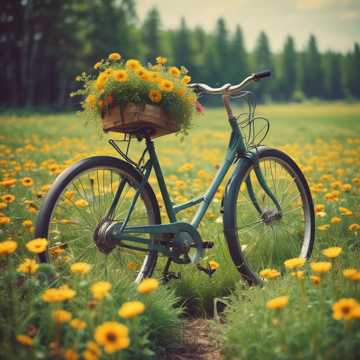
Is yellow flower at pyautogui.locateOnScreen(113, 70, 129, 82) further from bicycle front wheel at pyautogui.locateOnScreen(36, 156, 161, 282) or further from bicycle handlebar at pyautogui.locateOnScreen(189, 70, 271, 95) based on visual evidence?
bicycle handlebar at pyautogui.locateOnScreen(189, 70, 271, 95)

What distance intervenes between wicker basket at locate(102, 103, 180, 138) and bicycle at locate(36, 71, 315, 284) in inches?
4.3

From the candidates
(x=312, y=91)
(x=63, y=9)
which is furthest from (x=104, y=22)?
(x=312, y=91)

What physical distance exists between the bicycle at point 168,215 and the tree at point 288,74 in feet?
294

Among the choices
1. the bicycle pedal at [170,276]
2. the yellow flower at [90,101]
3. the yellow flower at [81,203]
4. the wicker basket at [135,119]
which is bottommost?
the bicycle pedal at [170,276]

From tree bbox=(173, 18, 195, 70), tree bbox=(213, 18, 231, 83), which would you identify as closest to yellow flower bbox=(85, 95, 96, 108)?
tree bbox=(173, 18, 195, 70)

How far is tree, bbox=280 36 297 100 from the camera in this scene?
288 ft

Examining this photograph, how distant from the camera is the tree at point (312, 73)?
89625 millimetres

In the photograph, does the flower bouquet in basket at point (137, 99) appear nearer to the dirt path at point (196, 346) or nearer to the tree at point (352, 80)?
the dirt path at point (196, 346)

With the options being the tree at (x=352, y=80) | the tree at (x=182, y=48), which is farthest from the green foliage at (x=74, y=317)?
the tree at (x=352, y=80)

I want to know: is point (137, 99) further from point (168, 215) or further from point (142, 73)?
point (168, 215)

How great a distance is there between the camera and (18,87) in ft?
104

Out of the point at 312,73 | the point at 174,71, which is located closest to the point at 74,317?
the point at 174,71

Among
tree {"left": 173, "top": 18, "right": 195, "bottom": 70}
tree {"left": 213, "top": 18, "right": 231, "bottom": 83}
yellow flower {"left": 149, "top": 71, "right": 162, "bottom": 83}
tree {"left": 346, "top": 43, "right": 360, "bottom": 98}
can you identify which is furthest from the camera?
tree {"left": 346, "top": 43, "right": 360, "bottom": 98}

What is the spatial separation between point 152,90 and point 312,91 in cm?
9530
